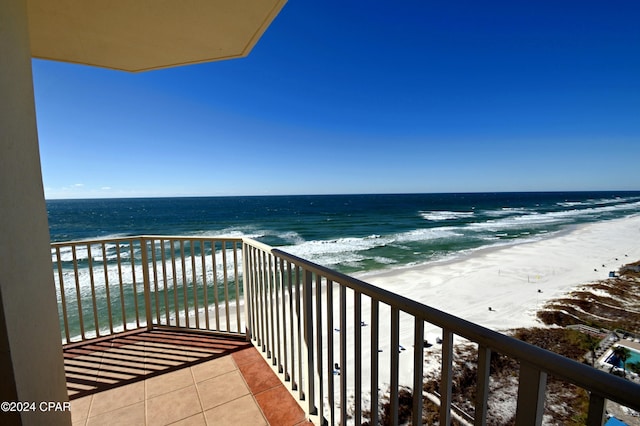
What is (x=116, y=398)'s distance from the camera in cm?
170

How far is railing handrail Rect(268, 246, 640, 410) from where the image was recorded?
0.41 metres

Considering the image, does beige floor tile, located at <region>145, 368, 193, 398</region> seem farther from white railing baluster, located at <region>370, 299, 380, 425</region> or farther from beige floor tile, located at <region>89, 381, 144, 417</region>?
white railing baluster, located at <region>370, 299, 380, 425</region>

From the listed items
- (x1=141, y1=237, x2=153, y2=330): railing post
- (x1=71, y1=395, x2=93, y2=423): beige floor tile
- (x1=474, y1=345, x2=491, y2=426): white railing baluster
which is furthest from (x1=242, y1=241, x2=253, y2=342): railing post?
(x1=474, y1=345, x2=491, y2=426): white railing baluster

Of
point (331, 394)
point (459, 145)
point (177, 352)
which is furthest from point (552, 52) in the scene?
point (459, 145)

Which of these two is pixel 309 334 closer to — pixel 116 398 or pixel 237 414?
pixel 237 414

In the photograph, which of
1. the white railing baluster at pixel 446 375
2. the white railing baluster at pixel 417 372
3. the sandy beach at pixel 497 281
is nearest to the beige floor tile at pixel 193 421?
the white railing baluster at pixel 417 372

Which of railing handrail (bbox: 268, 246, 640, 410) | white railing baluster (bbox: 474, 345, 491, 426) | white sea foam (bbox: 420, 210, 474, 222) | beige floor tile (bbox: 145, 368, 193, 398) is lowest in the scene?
white sea foam (bbox: 420, 210, 474, 222)

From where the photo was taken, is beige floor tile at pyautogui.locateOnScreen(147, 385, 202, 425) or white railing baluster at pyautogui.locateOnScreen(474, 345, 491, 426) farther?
beige floor tile at pyautogui.locateOnScreen(147, 385, 202, 425)

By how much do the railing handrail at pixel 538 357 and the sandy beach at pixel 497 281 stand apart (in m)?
2.82

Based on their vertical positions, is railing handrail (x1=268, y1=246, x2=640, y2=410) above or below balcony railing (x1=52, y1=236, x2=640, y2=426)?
above

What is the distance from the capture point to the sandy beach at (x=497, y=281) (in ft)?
15.2

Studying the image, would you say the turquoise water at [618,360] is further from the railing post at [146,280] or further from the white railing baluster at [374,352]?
the railing post at [146,280]

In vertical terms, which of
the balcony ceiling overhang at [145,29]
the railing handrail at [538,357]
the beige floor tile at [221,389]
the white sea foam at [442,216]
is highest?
the balcony ceiling overhang at [145,29]

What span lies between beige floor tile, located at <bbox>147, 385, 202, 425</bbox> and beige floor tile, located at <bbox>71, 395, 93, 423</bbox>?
344 mm
